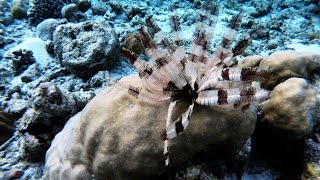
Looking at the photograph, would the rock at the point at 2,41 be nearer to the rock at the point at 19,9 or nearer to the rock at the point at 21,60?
the rock at the point at 21,60

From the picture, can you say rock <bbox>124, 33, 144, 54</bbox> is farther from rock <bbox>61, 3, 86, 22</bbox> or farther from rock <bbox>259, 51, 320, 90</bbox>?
rock <bbox>259, 51, 320, 90</bbox>

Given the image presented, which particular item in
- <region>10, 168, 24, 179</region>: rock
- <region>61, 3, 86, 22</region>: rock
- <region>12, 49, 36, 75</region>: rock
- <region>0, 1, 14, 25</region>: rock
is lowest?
<region>10, 168, 24, 179</region>: rock

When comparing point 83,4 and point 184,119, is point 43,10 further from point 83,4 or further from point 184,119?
point 184,119

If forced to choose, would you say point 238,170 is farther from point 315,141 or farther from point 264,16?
point 264,16

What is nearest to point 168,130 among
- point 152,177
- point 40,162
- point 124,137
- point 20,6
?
point 124,137

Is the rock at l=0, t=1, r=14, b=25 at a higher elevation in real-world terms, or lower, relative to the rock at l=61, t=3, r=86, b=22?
lower

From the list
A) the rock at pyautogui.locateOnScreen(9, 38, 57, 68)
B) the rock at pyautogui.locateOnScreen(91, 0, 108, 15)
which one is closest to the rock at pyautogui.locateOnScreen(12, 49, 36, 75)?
the rock at pyautogui.locateOnScreen(9, 38, 57, 68)

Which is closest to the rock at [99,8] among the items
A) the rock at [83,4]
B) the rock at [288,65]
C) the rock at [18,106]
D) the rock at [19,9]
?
the rock at [83,4]
